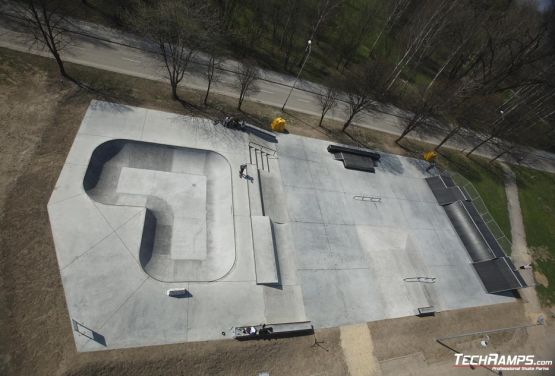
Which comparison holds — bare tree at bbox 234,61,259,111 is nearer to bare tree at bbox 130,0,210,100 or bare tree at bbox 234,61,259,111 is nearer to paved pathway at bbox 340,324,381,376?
bare tree at bbox 130,0,210,100

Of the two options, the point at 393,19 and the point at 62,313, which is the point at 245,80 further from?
the point at 393,19

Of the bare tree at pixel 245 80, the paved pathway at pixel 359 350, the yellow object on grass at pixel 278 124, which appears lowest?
the paved pathway at pixel 359 350

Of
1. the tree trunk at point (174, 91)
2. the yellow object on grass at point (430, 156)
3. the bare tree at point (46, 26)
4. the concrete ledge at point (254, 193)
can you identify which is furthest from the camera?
the yellow object on grass at point (430, 156)

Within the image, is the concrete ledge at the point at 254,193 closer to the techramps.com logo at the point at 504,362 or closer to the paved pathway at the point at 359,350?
the paved pathway at the point at 359,350

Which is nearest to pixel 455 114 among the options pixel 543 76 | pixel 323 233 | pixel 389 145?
pixel 543 76

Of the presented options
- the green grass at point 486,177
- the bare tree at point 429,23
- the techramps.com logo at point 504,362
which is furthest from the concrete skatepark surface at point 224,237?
the bare tree at point 429,23

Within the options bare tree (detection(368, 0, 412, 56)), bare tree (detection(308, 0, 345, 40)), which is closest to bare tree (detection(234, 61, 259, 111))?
bare tree (detection(308, 0, 345, 40))

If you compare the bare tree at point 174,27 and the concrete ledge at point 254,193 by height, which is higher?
the bare tree at point 174,27

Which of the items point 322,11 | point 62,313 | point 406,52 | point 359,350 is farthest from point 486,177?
point 62,313
